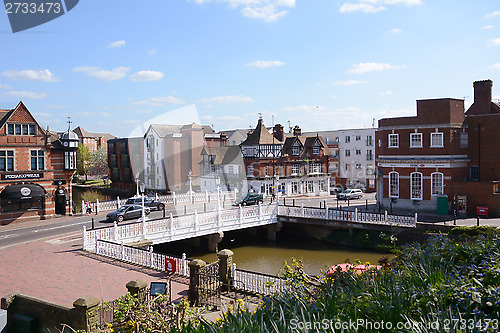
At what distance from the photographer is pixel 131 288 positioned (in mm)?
12086

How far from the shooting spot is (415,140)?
115 feet

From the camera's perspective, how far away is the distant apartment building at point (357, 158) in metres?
64.0

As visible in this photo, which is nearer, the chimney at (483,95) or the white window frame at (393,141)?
the chimney at (483,95)

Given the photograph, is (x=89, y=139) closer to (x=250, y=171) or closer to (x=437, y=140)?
(x=250, y=171)

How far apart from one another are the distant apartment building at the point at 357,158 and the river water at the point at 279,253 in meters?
32.3

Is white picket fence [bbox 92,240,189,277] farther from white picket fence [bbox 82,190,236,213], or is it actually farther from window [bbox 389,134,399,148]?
window [bbox 389,134,399,148]

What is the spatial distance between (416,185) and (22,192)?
108 feet

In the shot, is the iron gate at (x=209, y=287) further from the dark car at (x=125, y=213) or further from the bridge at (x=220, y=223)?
the dark car at (x=125, y=213)

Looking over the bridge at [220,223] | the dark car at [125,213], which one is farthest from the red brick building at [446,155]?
the dark car at [125,213]

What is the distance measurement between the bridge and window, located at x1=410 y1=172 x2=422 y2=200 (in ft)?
20.0

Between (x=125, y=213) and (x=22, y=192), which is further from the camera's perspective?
(x=22, y=192)

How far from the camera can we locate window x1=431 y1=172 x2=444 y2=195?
110 ft

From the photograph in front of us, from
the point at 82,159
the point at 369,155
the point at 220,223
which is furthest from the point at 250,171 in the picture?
the point at 82,159

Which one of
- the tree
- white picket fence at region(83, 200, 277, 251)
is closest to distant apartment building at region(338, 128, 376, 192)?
white picket fence at region(83, 200, 277, 251)
